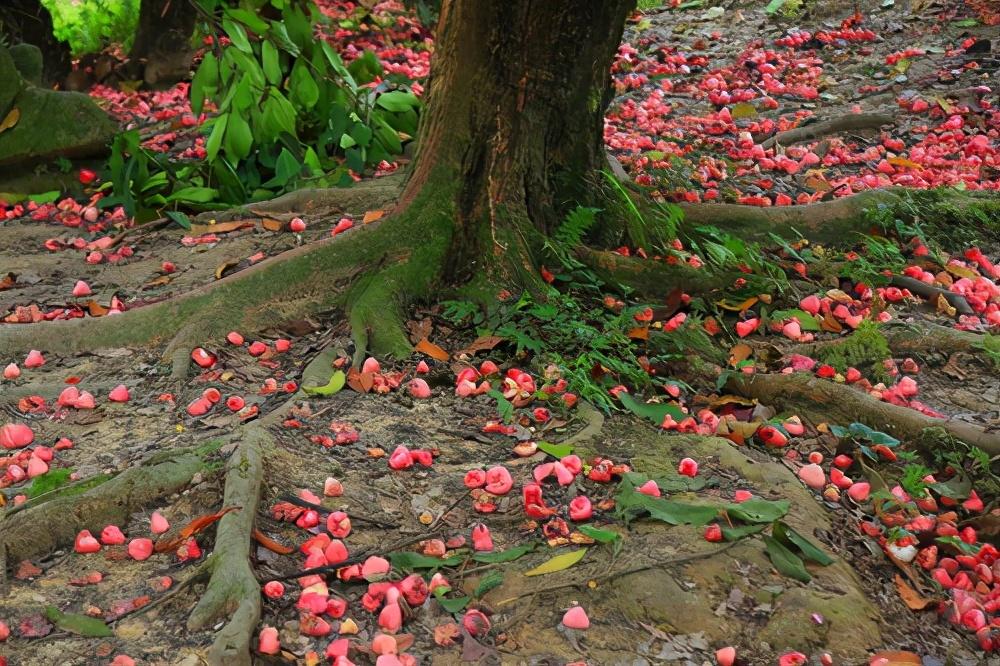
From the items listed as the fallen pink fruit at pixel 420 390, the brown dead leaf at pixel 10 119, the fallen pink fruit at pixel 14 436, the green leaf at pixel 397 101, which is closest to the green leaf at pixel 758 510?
the fallen pink fruit at pixel 420 390

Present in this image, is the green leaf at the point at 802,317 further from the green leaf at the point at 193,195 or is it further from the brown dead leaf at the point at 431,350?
the green leaf at the point at 193,195

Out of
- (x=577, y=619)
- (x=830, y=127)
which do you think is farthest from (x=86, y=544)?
(x=830, y=127)

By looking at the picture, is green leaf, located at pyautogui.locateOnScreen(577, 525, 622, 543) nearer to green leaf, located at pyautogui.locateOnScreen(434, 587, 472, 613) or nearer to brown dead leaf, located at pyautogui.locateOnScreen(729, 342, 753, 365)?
green leaf, located at pyautogui.locateOnScreen(434, 587, 472, 613)

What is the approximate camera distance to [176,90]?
821cm

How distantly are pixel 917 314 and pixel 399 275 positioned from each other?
2.47 m

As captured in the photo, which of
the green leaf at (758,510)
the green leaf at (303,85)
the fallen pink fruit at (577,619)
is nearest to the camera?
the fallen pink fruit at (577,619)

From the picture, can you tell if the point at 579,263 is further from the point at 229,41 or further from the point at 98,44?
the point at 98,44

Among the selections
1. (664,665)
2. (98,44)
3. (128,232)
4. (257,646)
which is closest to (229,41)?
(128,232)

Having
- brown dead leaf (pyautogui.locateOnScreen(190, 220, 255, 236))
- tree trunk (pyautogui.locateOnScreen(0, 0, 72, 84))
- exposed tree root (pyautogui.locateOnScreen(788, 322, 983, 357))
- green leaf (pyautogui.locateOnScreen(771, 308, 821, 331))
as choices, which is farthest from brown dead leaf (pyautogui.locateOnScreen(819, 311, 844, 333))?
tree trunk (pyautogui.locateOnScreen(0, 0, 72, 84))

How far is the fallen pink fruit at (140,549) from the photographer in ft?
10.1

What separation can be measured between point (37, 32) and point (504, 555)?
258 inches

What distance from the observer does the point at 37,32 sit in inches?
307

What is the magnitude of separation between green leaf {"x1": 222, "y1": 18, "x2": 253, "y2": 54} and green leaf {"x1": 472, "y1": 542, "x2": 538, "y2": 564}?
360 centimetres

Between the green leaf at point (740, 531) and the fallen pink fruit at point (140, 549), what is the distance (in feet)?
5.76
